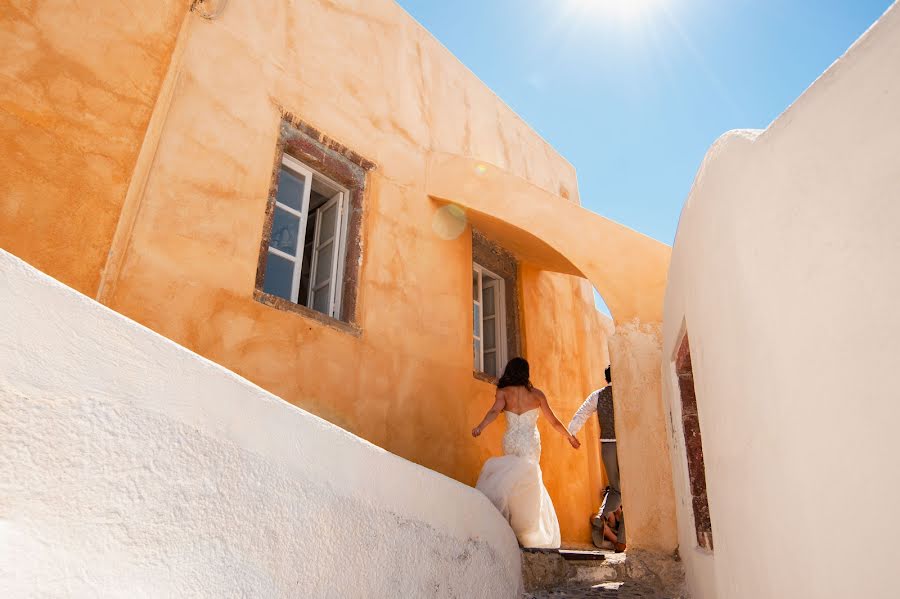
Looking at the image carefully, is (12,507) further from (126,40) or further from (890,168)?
(126,40)

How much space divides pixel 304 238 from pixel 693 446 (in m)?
3.15

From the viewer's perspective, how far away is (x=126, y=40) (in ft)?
12.5

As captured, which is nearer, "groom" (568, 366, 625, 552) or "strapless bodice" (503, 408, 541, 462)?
"strapless bodice" (503, 408, 541, 462)

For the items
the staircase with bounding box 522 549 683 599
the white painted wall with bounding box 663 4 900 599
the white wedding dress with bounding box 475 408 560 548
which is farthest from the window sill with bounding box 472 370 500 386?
the white painted wall with bounding box 663 4 900 599

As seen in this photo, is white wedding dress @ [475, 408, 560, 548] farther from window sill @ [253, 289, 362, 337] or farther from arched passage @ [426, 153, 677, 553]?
window sill @ [253, 289, 362, 337]

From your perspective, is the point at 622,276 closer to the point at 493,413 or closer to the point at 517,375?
the point at 517,375

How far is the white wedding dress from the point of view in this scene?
438cm

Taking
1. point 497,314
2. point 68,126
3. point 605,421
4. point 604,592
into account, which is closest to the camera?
point 68,126

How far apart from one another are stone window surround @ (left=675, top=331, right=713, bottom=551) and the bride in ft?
4.11

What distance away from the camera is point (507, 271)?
7078 mm

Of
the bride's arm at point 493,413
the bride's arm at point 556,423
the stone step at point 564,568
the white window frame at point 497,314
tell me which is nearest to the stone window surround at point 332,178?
the bride's arm at point 493,413

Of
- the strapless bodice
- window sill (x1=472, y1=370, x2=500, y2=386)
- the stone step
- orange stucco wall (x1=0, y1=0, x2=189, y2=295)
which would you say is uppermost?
orange stucco wall (x1=0, y1=0, x2=189, y2=295)

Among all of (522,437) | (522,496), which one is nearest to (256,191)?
(522,437)

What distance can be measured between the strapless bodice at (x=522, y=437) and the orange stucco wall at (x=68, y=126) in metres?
3.11
